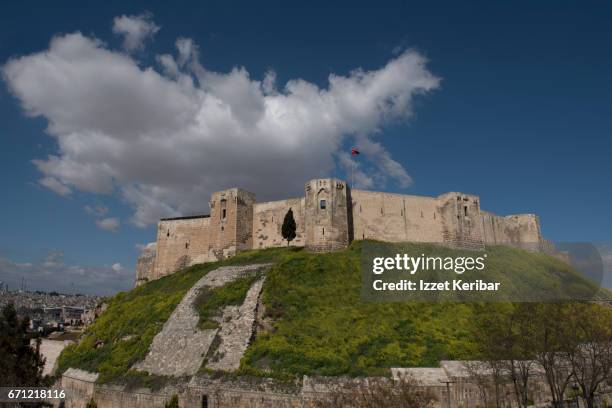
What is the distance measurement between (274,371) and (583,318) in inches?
645

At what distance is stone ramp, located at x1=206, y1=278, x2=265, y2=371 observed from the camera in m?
25.3

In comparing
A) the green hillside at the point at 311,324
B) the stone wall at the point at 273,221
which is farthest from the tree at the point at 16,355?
the stone wall at the point at 273,221

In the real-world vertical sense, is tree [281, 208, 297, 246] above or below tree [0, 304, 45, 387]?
above

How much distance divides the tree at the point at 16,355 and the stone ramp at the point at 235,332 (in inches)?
325

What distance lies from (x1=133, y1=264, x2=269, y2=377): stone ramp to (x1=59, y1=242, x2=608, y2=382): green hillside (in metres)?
0.70

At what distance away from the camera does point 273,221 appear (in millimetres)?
44562

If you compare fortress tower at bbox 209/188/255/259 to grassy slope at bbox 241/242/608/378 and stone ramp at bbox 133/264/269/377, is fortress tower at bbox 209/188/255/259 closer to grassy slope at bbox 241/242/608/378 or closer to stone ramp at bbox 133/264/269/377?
grassy slope at bbox 241/242/608/378

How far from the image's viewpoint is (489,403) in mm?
22141

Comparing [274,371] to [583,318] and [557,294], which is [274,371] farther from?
[557,294]

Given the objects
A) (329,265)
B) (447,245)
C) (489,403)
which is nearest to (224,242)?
(329,265)

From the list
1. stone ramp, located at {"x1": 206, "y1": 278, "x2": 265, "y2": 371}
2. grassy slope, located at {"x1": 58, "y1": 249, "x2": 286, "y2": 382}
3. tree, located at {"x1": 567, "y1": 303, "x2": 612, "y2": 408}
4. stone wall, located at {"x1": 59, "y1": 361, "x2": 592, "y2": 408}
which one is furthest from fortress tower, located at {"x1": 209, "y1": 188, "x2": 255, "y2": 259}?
tree, located at {"x1": 567, "y1": 303, "x2": 612, "y2": 408}

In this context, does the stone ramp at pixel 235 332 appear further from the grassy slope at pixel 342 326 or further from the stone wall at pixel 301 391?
the stone wall at pixel 301 391

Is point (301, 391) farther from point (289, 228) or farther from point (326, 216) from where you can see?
point (289, 228)

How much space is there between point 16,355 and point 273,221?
25.4m
